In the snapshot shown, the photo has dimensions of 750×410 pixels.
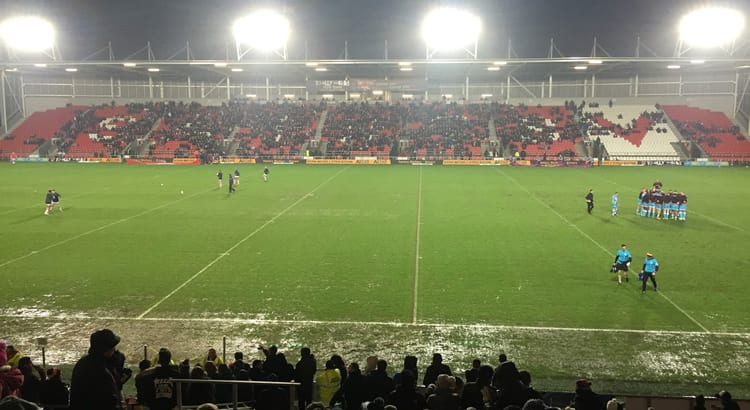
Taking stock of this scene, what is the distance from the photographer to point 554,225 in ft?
81.4

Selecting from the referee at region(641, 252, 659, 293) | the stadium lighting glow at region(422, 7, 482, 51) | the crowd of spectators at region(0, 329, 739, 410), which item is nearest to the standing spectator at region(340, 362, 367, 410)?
the crowd of spectators at region(0, 329, 739, 410)

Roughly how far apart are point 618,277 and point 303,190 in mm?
23873

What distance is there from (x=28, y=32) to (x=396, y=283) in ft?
184

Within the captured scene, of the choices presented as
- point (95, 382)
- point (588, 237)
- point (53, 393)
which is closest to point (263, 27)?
point (588, 237)

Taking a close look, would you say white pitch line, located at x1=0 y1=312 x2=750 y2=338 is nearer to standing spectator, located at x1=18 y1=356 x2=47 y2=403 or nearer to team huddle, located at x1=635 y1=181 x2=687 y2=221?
standing spectator, located at x1=18 y1=356 x2=47 y2=403

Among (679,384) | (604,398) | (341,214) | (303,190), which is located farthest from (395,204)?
(604,398)

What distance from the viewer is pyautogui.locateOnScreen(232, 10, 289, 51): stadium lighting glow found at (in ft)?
178

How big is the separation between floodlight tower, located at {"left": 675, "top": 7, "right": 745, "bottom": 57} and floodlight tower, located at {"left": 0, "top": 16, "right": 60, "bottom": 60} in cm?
6080

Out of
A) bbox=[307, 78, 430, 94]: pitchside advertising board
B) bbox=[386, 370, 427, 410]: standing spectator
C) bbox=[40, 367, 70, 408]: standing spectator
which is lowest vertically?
bbox=[40, 367, 70, 408]: standing spectator

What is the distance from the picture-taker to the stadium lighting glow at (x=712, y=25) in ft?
171

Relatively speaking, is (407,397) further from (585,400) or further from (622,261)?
(622,261)

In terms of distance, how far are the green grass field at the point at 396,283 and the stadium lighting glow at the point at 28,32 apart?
30.9m

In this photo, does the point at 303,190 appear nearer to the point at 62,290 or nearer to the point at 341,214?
the point at 341,214

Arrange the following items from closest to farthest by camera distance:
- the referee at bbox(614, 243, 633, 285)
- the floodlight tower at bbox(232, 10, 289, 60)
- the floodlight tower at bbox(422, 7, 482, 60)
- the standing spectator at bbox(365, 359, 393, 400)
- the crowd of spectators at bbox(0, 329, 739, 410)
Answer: the crowd of spectators at bbox(0, 329, 739, 410)
the standing spectator at bbox(365, 359, 393, 400)
the referee at bbox(614, 243, 633, 285)
the floodlight tower at bbox(422, 7, 482, 60)
the floodlight tower at bbox(232, 10, 289, 60)
